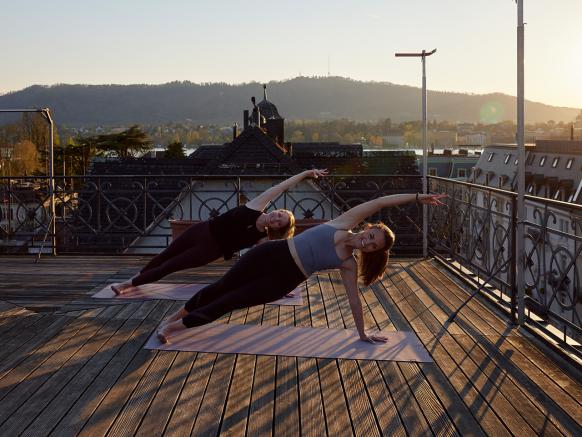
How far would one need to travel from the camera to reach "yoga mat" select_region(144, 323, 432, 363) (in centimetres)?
463

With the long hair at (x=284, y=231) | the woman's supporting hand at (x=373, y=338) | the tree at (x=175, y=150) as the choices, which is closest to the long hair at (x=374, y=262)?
the woman's supporting hand at (x=373, y=338)

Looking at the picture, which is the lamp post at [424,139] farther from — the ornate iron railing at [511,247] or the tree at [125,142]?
the tree at [125,142]

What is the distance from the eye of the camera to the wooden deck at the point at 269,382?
3.51 m

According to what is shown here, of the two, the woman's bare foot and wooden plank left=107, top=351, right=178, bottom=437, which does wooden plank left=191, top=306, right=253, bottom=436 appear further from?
the woman's bare foot

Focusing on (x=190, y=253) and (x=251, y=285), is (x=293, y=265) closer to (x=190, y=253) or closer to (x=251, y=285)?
(x=251, y=285)

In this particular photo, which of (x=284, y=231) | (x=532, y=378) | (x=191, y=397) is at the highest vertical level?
(x=284, y=231)

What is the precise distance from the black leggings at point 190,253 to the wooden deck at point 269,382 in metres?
0.31

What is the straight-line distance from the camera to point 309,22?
54.6 ft

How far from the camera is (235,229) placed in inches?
232

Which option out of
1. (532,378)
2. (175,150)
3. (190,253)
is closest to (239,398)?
(532,378)

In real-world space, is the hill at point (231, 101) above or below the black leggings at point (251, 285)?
above

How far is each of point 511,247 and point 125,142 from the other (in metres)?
52.8

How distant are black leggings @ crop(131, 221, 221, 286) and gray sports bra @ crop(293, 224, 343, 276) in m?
1.40

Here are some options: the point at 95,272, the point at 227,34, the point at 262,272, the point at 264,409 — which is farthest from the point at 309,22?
the point at 264,409
